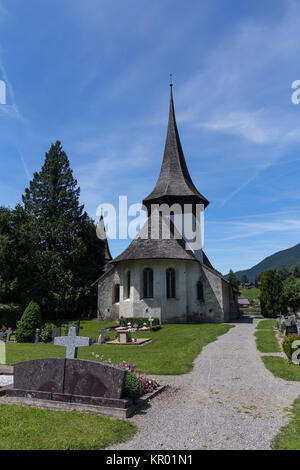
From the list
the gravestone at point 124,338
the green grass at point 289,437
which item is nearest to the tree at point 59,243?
the gravestone at point 124,338

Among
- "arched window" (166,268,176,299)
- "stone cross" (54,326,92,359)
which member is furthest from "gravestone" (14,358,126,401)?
"arched window" (166,268,176,299)

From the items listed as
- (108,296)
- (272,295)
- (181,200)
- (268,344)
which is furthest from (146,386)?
(272,295)

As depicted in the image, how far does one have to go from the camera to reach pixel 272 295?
33.8 meters

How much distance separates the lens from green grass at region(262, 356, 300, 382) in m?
9.54

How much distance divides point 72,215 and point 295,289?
1211 inches

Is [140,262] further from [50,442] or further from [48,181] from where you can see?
[50,442]

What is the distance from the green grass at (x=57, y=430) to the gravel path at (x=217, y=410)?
0.34 m

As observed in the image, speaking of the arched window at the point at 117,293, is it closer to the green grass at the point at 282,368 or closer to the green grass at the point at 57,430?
the green grass at the point at 282,368

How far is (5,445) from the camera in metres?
4.94

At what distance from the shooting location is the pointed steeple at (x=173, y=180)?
34406 mm

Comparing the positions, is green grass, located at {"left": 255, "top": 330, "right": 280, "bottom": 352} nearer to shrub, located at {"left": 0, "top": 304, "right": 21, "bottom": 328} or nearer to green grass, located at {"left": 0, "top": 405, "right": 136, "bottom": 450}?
green grass, located at {"left": 0, "top": 405, "right": 136, "bottom": 450}

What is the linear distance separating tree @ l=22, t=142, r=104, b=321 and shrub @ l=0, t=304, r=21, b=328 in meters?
2.66

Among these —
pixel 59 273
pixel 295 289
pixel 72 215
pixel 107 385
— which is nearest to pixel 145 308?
pixel 59 273

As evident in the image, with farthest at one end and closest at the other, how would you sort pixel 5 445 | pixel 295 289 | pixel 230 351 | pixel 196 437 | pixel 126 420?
pixel 295 289 → pixel 230 351 → pixel 126 420 → pixel 196 437 → pixel 5 445
